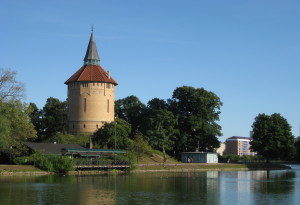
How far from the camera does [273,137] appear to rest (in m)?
88.4

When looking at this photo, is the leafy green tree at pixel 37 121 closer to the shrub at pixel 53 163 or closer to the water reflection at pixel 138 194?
the shrub at pixel 53 163

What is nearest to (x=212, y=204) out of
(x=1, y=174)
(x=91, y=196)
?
(x=91, y=196)

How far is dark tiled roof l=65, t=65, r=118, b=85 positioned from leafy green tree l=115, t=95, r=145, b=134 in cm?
1306

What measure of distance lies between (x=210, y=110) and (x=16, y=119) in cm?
4101

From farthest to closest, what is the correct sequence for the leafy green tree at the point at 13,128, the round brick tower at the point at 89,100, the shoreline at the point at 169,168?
1. the round brick tower at the point at 89,100
2. the leafy green tree at the point at 13,128
3. the shoreline at the point at 169,168

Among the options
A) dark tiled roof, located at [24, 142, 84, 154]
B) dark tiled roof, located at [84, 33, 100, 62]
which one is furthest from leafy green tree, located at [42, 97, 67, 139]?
dark tiled roof, located at [24, 142, 84, 154]

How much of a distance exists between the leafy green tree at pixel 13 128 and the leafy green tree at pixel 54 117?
2863 cm

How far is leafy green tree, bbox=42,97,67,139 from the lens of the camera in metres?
90.9

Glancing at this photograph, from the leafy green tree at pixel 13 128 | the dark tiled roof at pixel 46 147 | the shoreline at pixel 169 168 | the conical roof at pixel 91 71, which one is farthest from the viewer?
the conical roof at pixel 91 71

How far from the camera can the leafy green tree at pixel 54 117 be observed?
90.9 m

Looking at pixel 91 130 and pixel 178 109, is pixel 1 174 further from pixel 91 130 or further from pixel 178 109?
pixel 178 109

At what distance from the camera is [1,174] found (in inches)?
1988

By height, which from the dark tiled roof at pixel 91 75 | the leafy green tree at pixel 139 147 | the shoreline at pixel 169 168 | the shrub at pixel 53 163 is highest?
the dark tiled roof at pixel 91 75

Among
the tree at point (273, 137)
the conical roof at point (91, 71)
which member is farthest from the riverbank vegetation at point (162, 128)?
the conical roof at point (91, 71)
